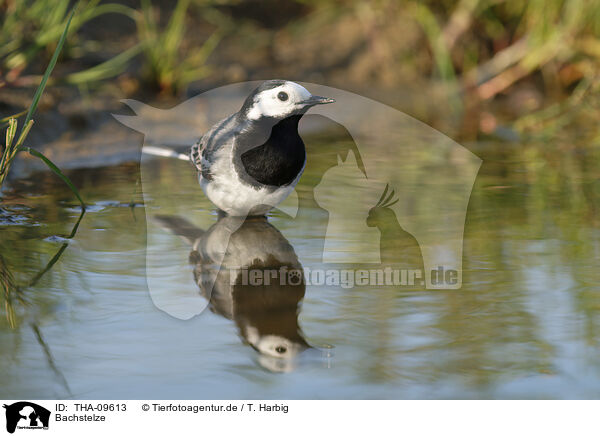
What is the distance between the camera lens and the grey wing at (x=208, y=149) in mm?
5066

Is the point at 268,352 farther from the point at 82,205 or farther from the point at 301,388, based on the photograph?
the point at 82,205

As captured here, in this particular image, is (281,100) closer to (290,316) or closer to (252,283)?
(252,283)

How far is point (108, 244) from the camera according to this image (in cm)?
474

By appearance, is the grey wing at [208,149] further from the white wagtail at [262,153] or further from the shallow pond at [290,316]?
the shallow pond at [290,316]

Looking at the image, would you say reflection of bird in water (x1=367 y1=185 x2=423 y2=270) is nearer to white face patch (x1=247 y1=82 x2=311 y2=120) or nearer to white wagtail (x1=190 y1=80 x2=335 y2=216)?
white wagtail (x1=190 y1=80 x2=335 y2=216)

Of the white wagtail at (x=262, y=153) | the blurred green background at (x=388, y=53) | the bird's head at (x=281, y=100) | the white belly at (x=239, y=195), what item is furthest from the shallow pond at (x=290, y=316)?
the blurred green background at (x=388, y=53)

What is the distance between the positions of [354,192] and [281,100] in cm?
128

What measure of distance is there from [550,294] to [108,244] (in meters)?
2.30

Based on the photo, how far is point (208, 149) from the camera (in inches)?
204

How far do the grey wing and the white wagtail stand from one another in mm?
21

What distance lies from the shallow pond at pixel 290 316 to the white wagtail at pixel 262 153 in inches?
11.0

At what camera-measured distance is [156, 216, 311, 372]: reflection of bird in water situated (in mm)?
3476
